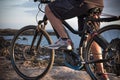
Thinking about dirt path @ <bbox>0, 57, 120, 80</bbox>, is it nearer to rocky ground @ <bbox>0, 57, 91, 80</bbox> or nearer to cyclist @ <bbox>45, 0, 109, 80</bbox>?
rocky ground @ <bbox>0, 57, 91, 80</bbox>

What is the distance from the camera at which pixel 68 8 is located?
6.43 metres

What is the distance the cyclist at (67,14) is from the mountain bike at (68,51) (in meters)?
0.08

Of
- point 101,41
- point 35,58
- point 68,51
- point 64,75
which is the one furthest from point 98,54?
point 35,58

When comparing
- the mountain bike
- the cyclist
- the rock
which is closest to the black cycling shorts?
the cyclist

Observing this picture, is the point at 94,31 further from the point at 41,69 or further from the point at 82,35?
the point at 41,69

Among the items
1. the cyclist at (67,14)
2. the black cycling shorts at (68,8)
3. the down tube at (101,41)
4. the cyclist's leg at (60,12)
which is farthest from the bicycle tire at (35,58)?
the down tube at (101,41)

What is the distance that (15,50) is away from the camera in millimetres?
7719

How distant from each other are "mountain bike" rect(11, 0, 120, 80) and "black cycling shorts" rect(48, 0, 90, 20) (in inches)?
4.6

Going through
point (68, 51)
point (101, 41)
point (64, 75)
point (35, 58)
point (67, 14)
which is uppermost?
point (67, 14)

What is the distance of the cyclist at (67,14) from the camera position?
6246 mm

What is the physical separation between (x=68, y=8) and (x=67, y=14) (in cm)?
12

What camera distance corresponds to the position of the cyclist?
6.25 m

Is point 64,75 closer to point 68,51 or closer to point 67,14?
point 68,51

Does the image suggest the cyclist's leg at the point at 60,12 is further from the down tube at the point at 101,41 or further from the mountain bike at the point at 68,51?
the down tube at the point at 101,41
